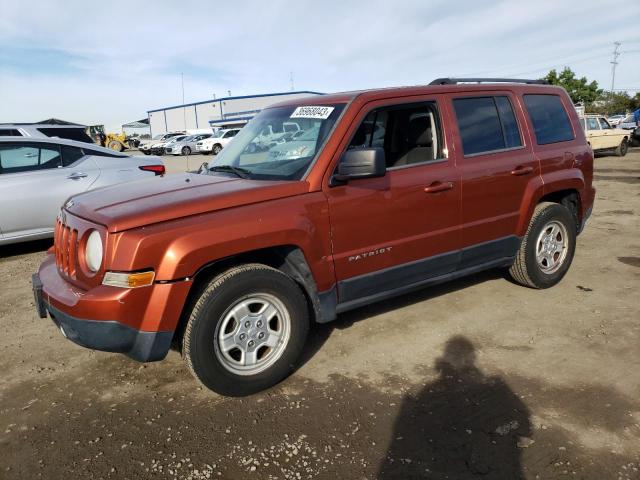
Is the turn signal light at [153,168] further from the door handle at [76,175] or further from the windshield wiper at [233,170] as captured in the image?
the windshield wiper at [233,170]

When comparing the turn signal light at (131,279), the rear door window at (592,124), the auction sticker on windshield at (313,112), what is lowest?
the turn signal light at (131,279)

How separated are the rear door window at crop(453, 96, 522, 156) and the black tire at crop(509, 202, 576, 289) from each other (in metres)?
0.71

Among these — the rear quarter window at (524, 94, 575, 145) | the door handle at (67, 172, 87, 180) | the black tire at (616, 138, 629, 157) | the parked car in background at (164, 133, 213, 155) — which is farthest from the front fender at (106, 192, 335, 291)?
the parked car in background at (164, 133, 213, 155)

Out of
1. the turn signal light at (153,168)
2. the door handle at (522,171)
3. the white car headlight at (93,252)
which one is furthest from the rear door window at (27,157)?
the door handle at (522,171)

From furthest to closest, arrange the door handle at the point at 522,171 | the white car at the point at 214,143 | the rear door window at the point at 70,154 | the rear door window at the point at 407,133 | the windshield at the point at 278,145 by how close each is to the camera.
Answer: the white car at the point at 214,143 → the rear door window at the point at 70,154 → the door handle at the point at 522,171 → the rear door window at the point at 407,133 → the windshield at the point at 278,145

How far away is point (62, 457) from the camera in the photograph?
259 cm

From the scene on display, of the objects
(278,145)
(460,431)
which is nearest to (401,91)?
(278,145)

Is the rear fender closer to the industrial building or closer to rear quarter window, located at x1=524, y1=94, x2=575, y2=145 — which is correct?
rear quarter window, located at x1=524, y1=94, x2=575, y2=145

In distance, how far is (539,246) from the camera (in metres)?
4.55

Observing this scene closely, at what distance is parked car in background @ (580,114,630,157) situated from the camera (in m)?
17.6

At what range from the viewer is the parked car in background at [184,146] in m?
35.7

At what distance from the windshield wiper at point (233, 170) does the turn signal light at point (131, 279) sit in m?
1.08

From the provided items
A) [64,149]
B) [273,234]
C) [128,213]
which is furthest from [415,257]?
[64,149]

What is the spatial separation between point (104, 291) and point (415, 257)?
2130mm
